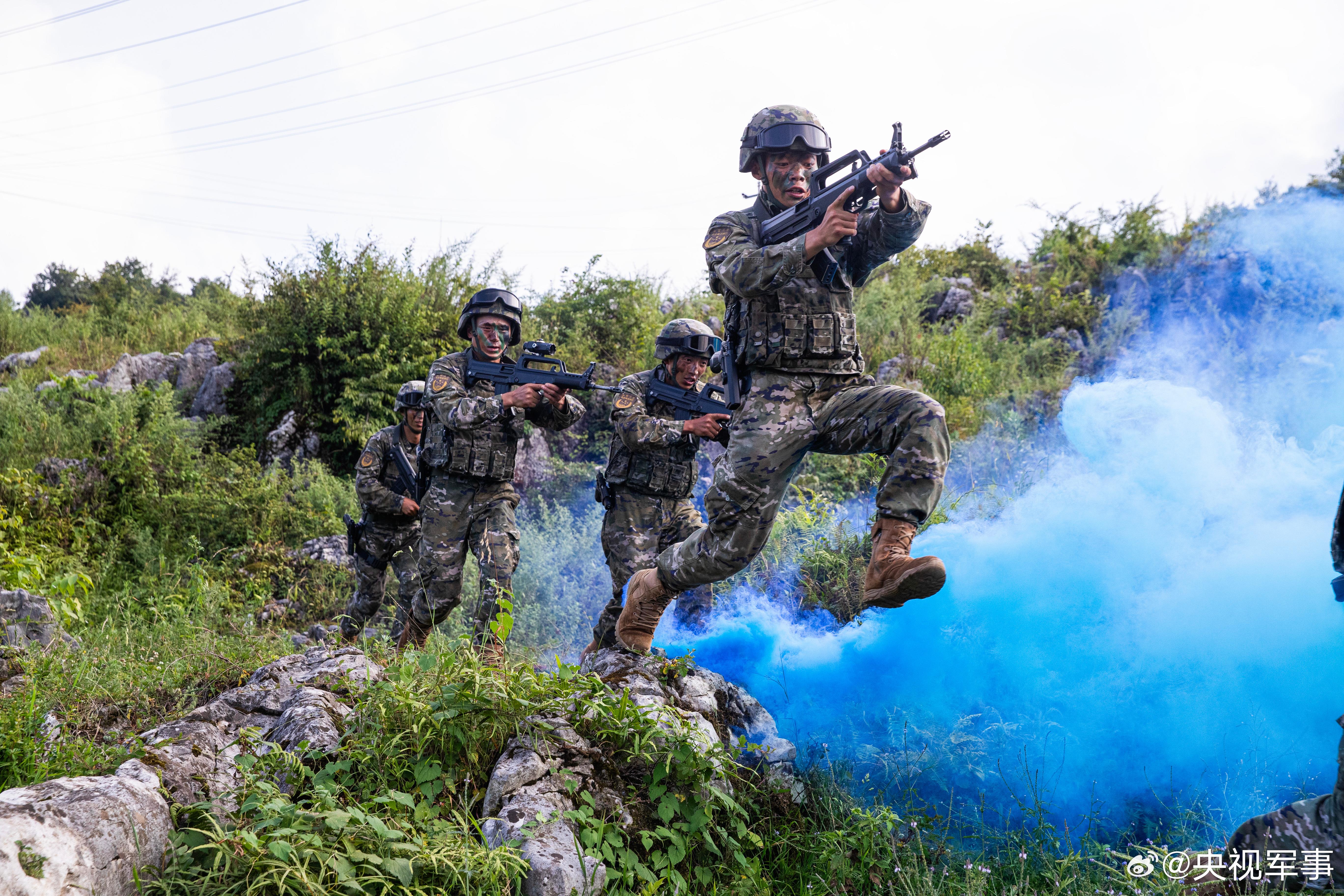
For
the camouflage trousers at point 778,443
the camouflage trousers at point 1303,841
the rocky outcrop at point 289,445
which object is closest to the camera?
the camouflage trousers at point 1303,841

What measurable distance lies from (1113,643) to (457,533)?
4007mm

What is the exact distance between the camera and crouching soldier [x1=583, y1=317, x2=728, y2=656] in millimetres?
5766

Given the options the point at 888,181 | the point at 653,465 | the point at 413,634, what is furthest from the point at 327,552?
the point at 888,181

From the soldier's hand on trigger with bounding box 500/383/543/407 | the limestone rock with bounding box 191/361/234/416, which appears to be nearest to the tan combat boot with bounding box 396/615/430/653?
the soldier's hand on trigger with bounding box 500/383/543/407

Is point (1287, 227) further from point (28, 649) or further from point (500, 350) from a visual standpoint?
point (28, 649)

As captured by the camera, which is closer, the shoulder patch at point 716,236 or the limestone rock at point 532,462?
the shoulder patch at point 716,236

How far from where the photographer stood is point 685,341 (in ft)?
19.8

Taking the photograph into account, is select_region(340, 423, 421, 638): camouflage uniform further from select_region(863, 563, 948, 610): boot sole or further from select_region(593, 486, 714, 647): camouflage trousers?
select_region(863, 563, 948, 610): boot sole

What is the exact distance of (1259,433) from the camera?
20.7ft

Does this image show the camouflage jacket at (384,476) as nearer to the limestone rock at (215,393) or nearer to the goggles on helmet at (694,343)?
the goggles on helmet at (694,343)

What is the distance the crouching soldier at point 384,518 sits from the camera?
6922mm

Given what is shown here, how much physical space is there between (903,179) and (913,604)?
236 centimetres

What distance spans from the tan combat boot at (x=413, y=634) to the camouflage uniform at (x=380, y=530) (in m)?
0.69

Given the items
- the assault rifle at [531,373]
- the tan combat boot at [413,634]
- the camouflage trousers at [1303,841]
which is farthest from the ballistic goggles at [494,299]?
the camouflage trousers at [1303,841]
